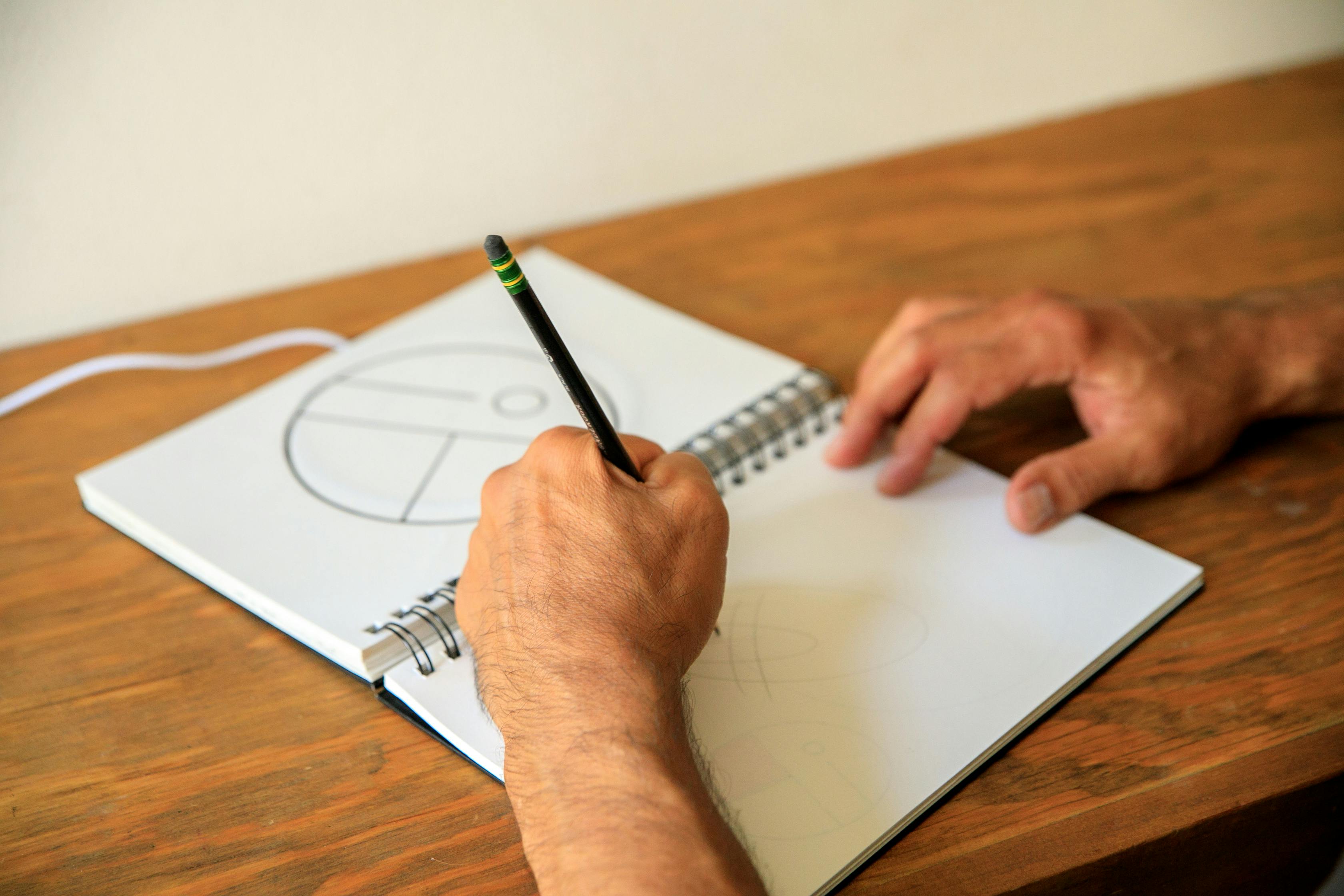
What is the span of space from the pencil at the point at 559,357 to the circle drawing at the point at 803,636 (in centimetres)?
10

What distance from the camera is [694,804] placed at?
0.42 m

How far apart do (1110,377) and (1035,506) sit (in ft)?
0.41

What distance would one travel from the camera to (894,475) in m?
0.64

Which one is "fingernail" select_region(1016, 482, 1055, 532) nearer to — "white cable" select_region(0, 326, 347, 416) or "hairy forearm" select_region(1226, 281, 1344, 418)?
"hairy forearm" select_region(1226, 281, 1344, 418)

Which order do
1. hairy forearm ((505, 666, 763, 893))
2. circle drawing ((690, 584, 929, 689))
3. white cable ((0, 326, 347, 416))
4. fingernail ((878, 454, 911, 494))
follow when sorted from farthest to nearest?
white cable ((0, 326, 347, 416)) → fingernail ((878, 454, 911, 494)) → circle drawing ((690, 584, 929, 689)) → hairy forearm ((505, 666, 763, 893))

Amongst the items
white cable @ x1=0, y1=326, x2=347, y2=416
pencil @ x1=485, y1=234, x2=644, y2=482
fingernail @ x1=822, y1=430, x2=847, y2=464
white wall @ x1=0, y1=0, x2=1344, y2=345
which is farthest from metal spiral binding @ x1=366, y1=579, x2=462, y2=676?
white wall @ x1=0, y1=0, x2=1344, y2=345

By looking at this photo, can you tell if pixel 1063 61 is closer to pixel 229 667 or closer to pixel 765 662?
pixel 765 662

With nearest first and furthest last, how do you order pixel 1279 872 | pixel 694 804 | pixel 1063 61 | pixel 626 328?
pixel 694 804, pixel 1279 872, pixel 626 328, pixel 1063 61

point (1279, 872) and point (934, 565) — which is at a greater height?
point (934, 565)

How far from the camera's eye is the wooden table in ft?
1.51

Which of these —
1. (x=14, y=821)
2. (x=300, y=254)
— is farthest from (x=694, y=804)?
(x=300, y=254)

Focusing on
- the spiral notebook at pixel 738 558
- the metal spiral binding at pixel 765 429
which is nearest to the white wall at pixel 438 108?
the spiral notebook at pixel 738 558

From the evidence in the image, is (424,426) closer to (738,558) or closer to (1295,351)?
(738,558)

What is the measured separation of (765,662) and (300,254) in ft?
2.18
